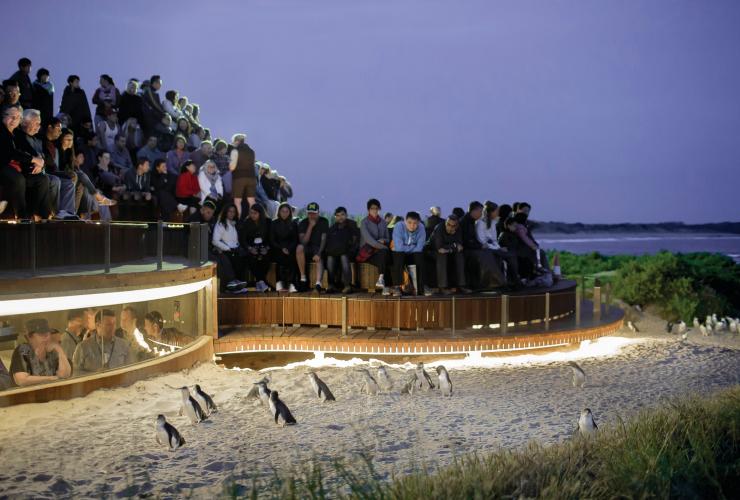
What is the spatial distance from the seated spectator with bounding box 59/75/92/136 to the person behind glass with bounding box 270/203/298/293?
4.03 metres

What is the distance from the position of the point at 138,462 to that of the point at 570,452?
3888 millimetres

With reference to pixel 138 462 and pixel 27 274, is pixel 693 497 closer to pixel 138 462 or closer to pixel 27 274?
pixel 138 462

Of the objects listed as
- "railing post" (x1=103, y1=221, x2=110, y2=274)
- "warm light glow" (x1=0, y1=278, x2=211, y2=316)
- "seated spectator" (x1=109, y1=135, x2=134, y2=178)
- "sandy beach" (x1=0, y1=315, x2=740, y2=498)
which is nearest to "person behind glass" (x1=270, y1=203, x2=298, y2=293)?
"sandy beach" (x1=0, y1=315, x2=740, y2=498)

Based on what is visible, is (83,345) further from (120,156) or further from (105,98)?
(105,98)

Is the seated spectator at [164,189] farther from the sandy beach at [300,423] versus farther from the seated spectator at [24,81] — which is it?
the sandy beach at [300,423]

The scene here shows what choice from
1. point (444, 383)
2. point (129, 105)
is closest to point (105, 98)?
point (129, 105)

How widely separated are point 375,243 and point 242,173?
11.2 ft

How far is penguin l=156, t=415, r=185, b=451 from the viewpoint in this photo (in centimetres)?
841

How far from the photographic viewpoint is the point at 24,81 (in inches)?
555

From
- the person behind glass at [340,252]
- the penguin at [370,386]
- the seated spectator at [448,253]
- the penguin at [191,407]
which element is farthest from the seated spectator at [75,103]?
the penguin at [191,407]

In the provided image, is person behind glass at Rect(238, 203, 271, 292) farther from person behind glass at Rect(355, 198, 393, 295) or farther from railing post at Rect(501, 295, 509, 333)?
railing post at Rect(501, 295, 509, 333)

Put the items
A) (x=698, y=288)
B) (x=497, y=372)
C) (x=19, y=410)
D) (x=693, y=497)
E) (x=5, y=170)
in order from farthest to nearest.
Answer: (x=698, y=288)
(x=497, y=372)
(x=5, y=170)
(x=19, y=410)
(x=693, y=497)

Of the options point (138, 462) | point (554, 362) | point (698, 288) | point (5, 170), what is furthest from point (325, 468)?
point (698, 288)

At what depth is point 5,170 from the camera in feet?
34.2
